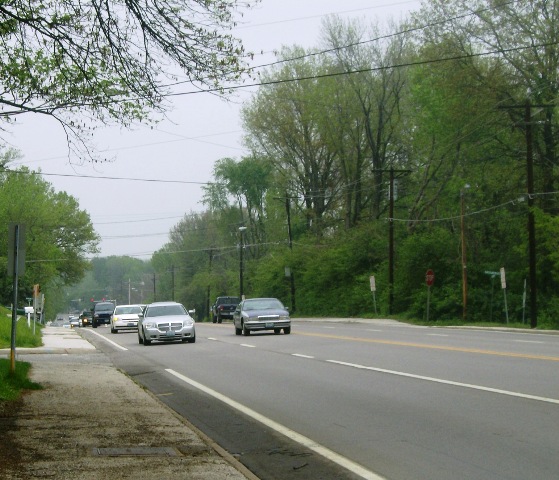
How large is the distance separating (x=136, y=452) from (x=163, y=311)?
25.3 m

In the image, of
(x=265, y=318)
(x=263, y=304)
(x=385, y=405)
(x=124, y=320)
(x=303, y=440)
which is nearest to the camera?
(x=303, y=440)

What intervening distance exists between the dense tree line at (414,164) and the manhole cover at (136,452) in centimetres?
3038

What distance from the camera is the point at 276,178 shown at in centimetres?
7700

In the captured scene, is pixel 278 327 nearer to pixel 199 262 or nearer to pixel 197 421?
pixel 197 421

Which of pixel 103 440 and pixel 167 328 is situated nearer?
pixel 103 440

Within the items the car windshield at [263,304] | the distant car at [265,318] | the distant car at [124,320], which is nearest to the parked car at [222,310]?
the distant car at [124,320]

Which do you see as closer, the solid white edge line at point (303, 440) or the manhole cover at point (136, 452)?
the solid white edge line at point (303, 440)

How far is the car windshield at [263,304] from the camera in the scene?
37.9 m

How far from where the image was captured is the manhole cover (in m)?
9.21

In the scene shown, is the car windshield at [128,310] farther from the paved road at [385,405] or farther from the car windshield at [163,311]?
the paved road at [385,405]

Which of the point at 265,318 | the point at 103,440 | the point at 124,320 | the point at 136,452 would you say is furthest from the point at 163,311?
the point at 136,452

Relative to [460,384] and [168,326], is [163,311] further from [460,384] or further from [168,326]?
[460,384]

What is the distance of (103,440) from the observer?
33.2ft

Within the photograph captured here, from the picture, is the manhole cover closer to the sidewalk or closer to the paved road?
the sidewalk
